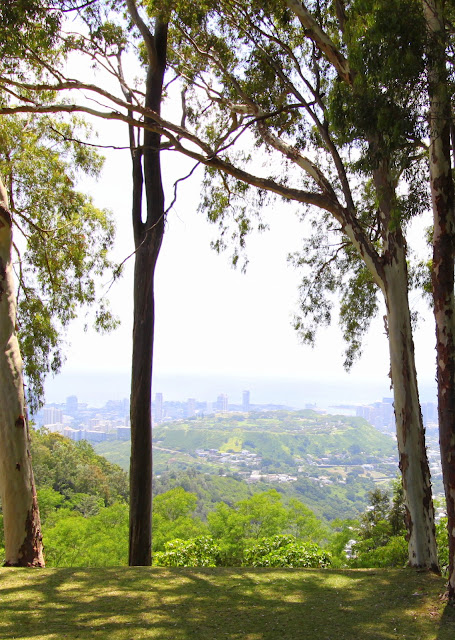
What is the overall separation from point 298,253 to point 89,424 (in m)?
70.1

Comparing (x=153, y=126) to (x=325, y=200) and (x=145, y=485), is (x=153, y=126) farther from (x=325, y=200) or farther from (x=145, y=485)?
(x=145, y=485)

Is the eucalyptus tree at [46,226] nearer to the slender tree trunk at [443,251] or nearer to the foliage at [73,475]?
the slender tree trunk at [443,251]

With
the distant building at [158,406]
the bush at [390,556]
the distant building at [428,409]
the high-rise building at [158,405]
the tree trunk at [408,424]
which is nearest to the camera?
the tree trunk at [408,424]

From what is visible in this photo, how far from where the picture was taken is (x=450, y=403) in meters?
3.91

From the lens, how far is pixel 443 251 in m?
4.05

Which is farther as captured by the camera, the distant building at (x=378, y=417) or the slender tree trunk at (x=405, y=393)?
the distant building at (x=378, y=417)

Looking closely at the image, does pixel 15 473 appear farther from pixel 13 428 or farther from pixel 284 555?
pixel 284 555

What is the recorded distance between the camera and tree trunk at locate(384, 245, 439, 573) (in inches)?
188

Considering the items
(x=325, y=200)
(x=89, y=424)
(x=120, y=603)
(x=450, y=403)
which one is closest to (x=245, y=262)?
(x=325, y=200)

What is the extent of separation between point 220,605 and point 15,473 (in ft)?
8.96

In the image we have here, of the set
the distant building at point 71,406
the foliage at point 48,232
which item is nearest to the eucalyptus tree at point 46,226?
the foliage at point 48,232

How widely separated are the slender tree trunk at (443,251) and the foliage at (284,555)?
4.03 m

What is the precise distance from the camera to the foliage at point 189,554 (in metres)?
7.95

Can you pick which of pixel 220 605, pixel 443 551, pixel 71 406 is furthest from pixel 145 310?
pixel 71 406
